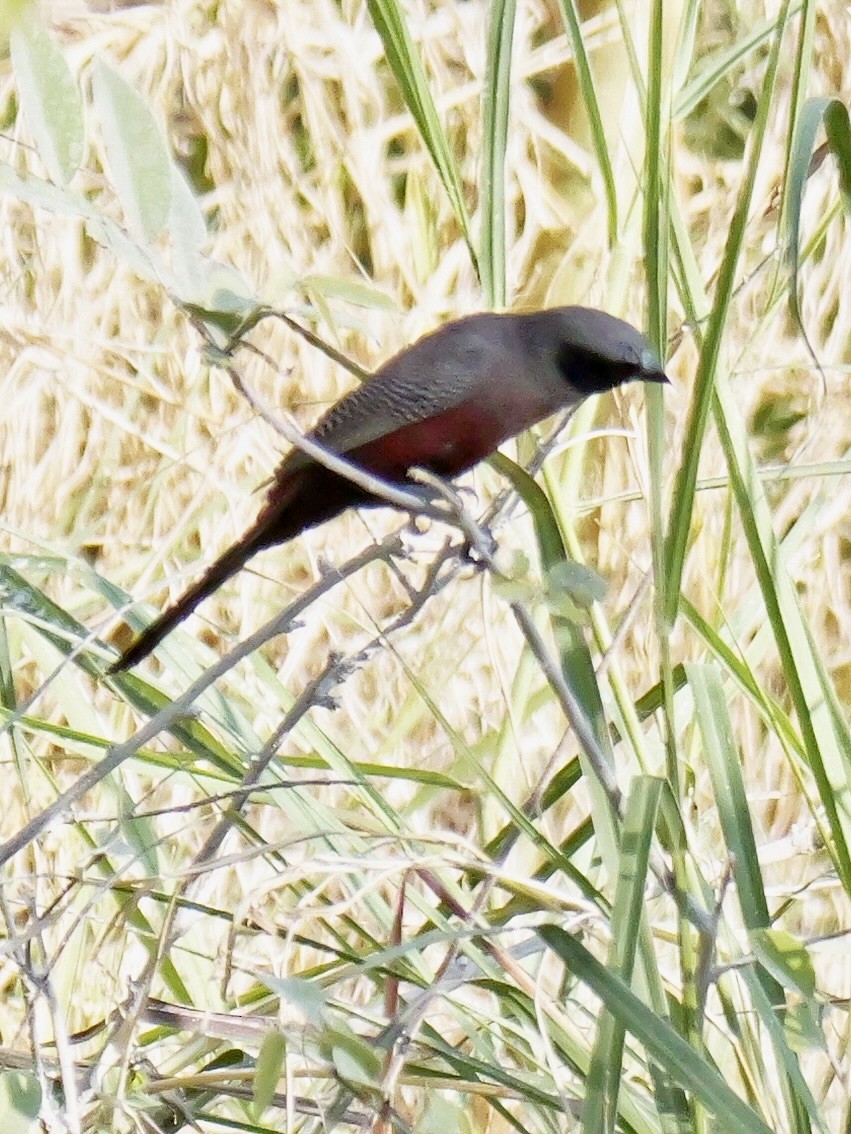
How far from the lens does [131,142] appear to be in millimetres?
595

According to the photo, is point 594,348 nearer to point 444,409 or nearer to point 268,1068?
point 444,409

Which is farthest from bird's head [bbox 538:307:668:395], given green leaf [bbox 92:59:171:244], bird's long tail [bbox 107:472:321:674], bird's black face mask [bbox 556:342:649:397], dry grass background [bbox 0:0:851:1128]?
green leaf [bbox 92:59:171:244]

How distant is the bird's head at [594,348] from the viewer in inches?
55.7

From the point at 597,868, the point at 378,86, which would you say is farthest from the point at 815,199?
the point at 597,868

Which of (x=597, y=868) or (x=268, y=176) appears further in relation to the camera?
(x=268, y=176)

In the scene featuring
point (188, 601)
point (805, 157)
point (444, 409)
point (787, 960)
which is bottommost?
point (787, 960)

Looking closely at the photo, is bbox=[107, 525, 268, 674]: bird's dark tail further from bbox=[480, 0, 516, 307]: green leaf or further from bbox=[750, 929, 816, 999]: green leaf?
bbox=[750, 929, 816, 999]: green leaf

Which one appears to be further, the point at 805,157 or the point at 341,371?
the point at 341,371

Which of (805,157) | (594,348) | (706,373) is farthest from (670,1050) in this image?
(594,348)

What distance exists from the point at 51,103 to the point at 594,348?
0.92m

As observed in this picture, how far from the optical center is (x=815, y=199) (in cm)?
206

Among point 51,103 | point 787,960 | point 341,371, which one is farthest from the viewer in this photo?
point 341,371

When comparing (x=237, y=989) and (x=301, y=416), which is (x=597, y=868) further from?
(x=301, y=416)

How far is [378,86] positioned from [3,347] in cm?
66
